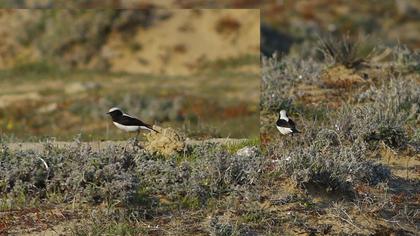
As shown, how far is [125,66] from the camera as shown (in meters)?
30.3

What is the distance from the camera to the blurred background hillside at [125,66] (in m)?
21.5

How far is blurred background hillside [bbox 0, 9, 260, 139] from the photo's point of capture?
21547 millimetres

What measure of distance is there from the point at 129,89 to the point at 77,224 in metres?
17.1

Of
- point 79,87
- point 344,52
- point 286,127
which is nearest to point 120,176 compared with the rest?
point 286,127

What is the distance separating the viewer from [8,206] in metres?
7.54

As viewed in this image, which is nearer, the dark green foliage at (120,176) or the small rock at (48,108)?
the dark green foliage at (120,176)

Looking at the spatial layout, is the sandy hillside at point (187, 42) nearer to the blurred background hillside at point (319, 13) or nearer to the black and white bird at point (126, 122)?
the blurred background hillside at point (319, 13)

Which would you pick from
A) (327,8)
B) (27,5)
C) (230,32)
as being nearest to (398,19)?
(327,8)

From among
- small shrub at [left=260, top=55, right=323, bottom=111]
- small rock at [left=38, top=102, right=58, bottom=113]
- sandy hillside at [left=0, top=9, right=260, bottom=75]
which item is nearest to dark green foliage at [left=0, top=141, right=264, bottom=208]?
small shrub at [left=260, top=55, right=323, bottom=111]

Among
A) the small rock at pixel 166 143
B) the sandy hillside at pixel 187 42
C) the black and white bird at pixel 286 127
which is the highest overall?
the black and white bird at pixel 286 127

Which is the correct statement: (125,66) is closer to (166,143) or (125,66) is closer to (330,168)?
(166,143)

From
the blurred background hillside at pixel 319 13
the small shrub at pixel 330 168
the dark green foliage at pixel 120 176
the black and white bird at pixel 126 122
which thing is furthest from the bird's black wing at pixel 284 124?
the blurred background hillside at pixel 319 13

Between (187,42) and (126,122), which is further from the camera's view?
(187,42)

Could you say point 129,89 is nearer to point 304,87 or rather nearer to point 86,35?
point 86,35
